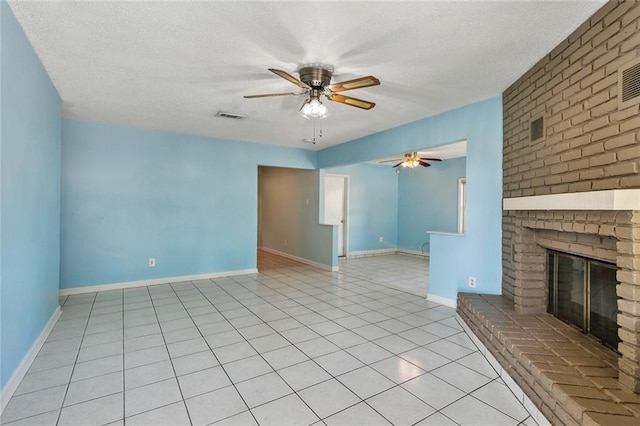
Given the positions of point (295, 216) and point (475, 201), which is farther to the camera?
point (295, 216)

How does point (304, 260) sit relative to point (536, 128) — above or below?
below

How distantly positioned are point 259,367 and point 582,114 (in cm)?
293

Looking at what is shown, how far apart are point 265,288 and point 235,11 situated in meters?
3.75

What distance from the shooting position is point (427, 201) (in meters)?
7.71

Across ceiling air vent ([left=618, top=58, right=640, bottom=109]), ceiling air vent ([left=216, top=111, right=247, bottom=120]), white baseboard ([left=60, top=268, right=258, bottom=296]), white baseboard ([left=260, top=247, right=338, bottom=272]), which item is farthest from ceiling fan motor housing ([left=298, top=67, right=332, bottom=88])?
white baseboard ([left=260, top=247, right=338, bottom=272])

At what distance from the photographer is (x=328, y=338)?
294cm

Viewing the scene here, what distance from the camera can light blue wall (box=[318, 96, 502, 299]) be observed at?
337cm

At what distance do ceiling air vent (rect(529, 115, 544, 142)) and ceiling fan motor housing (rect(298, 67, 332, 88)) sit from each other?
181 cm

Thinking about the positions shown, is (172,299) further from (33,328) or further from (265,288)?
(33,328)

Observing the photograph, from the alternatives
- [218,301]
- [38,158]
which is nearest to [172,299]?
[218,301]

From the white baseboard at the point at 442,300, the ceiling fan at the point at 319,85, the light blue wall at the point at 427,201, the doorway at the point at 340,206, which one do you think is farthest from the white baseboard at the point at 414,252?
the ceiling fan at the point at 319,85

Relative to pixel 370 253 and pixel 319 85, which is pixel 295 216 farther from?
pixel 319 85

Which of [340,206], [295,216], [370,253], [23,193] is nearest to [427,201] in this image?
[370,253]

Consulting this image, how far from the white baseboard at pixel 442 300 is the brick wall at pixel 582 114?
1283 mm
